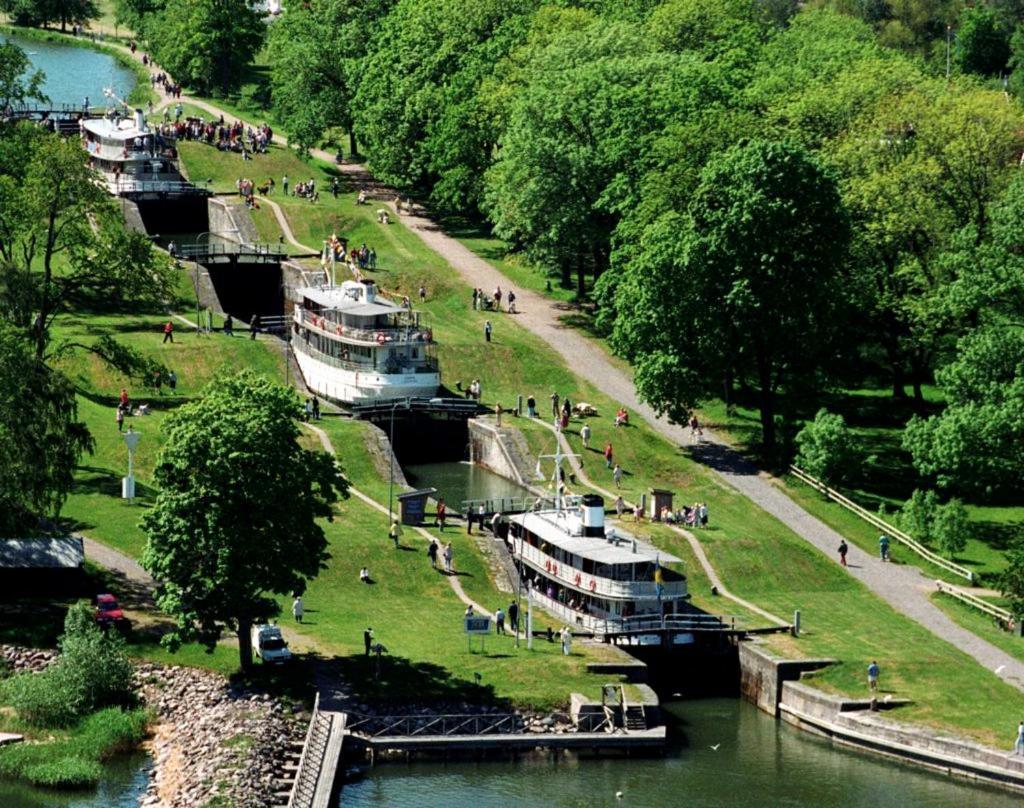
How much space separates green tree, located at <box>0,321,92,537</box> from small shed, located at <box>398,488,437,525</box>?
16.9 metres

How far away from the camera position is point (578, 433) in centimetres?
13275

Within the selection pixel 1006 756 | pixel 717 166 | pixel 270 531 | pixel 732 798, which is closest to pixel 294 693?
pixel 270 531

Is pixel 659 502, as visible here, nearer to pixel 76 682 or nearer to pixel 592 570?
pixel 592 570

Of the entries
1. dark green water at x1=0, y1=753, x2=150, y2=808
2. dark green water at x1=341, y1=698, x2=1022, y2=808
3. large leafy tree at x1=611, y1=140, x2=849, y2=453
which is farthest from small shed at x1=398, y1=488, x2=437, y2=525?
dark green water at x1=0, y1=753, x2=150, y2=808

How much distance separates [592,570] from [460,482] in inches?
944

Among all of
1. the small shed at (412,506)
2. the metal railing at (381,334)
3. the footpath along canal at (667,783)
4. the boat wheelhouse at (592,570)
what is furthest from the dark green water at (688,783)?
the metal railing at (381,334)

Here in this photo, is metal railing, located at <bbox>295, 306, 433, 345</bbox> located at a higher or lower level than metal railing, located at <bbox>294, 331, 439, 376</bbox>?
higher

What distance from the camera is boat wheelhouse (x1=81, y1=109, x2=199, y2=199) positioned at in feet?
565

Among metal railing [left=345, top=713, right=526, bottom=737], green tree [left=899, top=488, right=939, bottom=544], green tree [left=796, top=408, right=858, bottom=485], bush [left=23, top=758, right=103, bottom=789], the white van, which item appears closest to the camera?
bush [left=23, top=758, right=103, bottom=789]

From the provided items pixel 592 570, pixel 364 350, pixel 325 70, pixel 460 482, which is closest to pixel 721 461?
pixel 460 482

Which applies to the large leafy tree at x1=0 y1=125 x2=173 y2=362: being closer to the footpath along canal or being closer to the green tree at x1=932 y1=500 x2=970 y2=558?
the footpath along canal

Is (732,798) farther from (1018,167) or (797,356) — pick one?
(1018,167)

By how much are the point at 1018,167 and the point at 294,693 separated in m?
61.7

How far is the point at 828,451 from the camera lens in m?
→ 126
